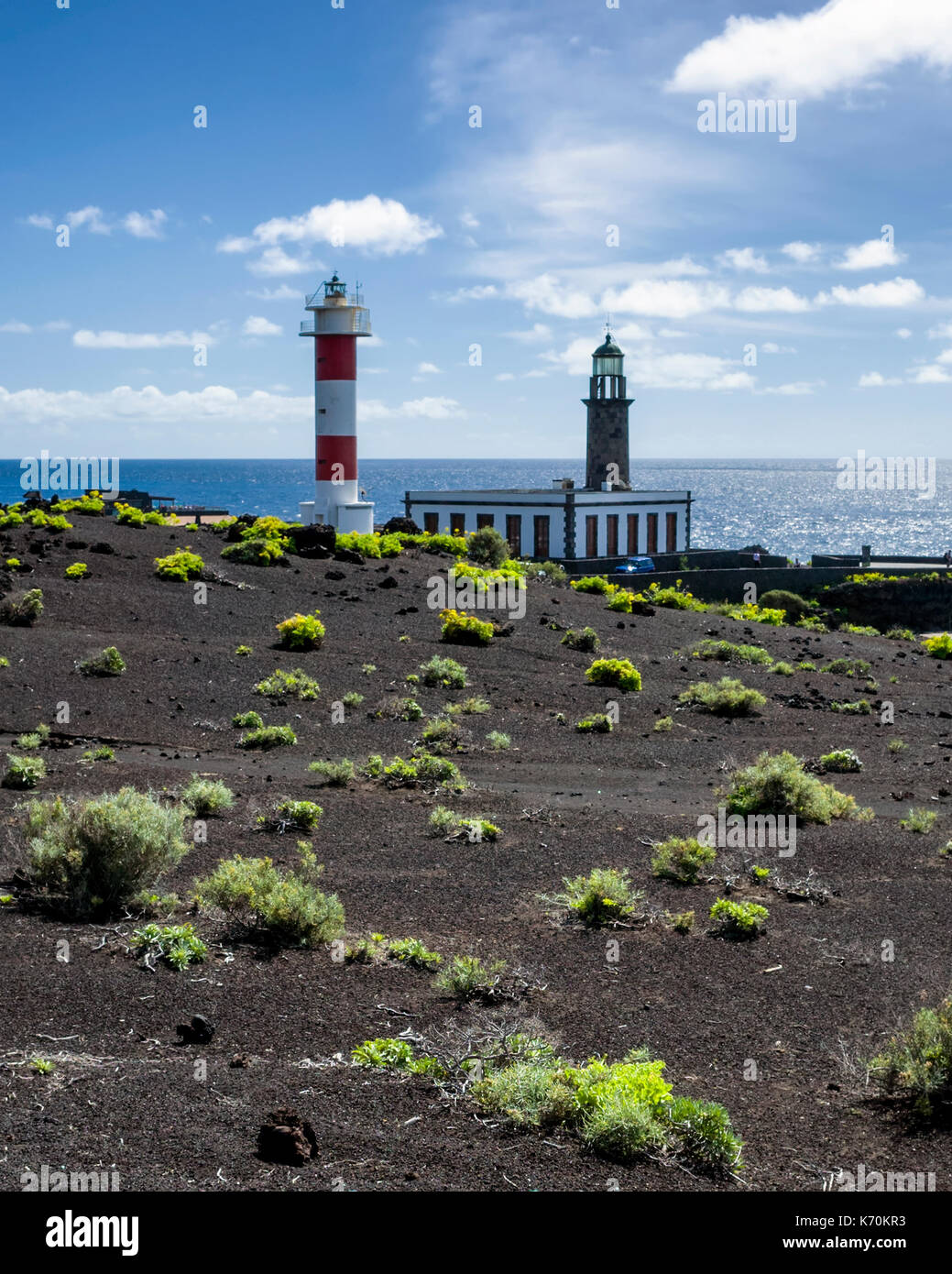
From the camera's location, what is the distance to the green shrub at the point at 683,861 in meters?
10.1

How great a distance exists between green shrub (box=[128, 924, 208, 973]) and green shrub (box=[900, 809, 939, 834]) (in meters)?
7.76

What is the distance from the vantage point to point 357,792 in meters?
13.3

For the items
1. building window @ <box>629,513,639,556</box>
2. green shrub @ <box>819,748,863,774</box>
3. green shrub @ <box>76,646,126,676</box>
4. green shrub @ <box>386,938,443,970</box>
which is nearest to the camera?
green shrub @ <box>386,938,443,970</box>

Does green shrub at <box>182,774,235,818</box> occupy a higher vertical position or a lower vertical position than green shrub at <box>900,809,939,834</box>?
higher

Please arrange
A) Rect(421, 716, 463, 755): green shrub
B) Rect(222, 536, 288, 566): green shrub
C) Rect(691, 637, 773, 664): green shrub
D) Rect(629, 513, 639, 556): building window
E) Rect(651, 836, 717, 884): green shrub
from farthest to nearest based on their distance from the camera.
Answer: Rect(629, 513, 639, 556): building window
Rect(222, 536, 288, 566): green shrub
Rect(691, 637, 773, 664): green shrub
Rect(421, 716, 463, 755): green shrub
Rect(651, 836, 717, 884): green shrub

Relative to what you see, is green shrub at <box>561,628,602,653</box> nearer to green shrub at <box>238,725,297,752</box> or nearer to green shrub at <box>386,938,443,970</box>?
green shrub at <box>238,725,297,752</box>

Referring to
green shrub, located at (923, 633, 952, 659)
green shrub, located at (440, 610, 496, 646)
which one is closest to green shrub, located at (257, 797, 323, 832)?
green shrub, located at (440, 610, 496, 646)

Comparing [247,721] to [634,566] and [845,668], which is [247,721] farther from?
[634,566]

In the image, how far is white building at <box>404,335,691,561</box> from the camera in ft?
142

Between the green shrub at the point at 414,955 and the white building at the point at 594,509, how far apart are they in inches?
1361

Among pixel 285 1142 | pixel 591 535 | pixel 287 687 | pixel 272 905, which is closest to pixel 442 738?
pixel 287 687

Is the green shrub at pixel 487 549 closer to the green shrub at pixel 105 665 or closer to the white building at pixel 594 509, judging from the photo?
the white building at pixel 594 509

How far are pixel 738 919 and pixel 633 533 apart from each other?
3766 centimetres
